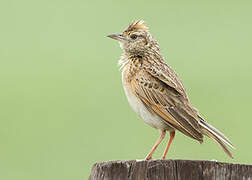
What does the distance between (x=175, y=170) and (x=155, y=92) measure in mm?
2714

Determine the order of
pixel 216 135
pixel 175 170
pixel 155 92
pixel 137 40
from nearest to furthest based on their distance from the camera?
1. pixel 175 170
2. pixel 216 135
3. pixel 155 92
4. pixel 137 40

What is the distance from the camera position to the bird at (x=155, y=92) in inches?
315

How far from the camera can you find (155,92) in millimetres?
8602

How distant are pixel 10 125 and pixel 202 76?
5.27 m

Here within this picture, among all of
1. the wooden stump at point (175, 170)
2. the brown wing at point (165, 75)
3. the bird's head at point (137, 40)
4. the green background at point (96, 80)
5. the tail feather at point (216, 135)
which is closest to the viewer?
the wooden stump at point (175, 170)

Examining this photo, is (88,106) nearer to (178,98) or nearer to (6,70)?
(6,70)

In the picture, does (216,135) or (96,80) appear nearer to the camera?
(216,135)

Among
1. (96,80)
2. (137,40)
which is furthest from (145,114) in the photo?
(96,80)

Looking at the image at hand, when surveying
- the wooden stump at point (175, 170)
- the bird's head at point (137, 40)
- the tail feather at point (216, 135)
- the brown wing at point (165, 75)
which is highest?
the bird's head at point (137, 40)

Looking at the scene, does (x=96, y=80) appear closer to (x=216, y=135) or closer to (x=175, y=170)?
(x=216, y=135)

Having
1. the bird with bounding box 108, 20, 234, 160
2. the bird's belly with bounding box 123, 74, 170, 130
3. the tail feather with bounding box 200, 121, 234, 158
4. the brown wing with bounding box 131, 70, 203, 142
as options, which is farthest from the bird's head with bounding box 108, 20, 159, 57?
the tail feather with bounding box 200, 121, 234, 158

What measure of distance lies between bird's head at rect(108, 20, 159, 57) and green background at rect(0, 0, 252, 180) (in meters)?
3.63

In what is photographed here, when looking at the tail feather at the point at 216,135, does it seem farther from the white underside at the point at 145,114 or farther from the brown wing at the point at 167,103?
the white underside at the point at 145,114

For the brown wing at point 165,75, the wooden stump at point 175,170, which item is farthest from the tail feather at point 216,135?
the wooden stump at point 175,170
